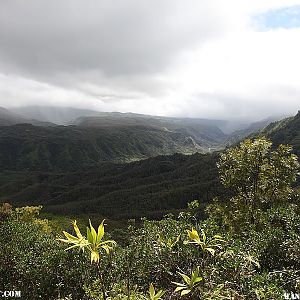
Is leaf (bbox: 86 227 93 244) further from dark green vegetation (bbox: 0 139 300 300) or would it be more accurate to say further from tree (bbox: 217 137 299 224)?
tree (bbox: 217 137 299 224)

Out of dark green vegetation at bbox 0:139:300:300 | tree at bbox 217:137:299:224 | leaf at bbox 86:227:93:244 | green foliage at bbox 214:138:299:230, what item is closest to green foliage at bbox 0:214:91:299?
dark green vegetation at bbox 0:139:300:300

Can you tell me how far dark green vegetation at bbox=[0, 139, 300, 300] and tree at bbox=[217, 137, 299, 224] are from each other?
0.25 feet

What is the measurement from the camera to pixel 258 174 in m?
26.5

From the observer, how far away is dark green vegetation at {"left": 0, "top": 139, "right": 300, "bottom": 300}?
27.6ft

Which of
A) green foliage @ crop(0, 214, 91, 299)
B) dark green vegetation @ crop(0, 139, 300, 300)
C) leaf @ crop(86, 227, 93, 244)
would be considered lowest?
green foliage @ crop(0, 214, 91, 299)

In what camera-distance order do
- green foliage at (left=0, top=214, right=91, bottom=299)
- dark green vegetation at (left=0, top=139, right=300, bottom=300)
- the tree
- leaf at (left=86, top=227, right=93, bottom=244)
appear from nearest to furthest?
leaf at (left=86, top=227, right=93, bottom=244), dark green vegetation at (left=0, top=139, right=300, bottom=300), green foliage at (left=0, top=214, right=91, bottom=299), the tree

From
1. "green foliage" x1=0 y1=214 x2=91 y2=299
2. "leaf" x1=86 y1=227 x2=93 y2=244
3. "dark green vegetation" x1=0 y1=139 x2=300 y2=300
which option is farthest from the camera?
"green foliage" x1=0 y1=214 x2=91 y2=299

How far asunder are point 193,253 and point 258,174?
15.3m

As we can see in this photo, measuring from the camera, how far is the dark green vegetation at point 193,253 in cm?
841

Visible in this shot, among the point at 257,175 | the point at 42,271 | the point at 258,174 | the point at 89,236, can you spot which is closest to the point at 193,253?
the point at 89,236

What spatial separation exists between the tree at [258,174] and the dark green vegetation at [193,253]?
8 centimetres

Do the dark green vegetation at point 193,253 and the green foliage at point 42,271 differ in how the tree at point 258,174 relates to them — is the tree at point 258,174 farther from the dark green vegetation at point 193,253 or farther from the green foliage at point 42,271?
the green foliage at point 42,271

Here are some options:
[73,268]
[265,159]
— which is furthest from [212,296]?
[265,159]

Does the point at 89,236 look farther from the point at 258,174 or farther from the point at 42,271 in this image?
the point at 258,174
